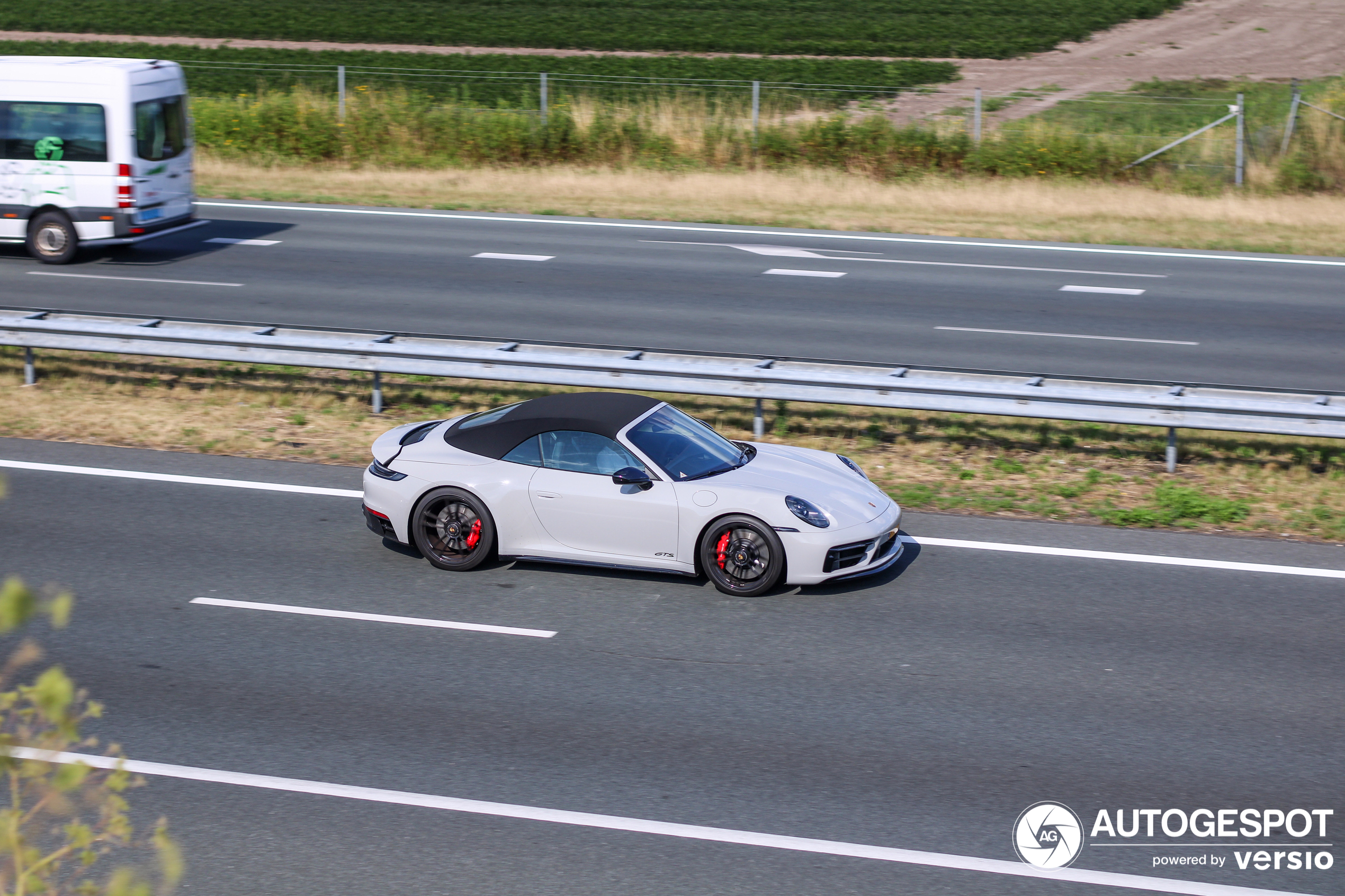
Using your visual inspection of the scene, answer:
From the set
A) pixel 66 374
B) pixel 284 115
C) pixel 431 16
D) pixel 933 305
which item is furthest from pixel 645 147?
pixel 431 16

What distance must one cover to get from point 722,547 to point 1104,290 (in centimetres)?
1186

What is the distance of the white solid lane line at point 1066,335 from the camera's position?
15922 millimetres

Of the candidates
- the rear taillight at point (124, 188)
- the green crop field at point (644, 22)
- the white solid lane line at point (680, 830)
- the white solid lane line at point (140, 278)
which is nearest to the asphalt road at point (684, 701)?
the white solid lane line at point (680, 830)

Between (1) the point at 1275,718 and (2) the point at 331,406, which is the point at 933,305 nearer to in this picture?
(2) the point at 331,406

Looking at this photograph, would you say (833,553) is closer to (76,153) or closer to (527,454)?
(527,454)

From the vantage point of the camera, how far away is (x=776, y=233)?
2314 centimetres

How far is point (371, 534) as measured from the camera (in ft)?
33.2

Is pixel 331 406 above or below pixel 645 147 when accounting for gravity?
below

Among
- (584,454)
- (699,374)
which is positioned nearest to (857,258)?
(699,374)

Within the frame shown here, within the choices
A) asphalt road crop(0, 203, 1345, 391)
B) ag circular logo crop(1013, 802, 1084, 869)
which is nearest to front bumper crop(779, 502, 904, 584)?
ag circular logo crop(1013, 802, 1084, 869)

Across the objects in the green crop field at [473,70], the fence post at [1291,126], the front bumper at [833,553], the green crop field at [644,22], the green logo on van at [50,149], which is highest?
the green crop field at [644,22]

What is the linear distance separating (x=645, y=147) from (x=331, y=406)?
699 inches

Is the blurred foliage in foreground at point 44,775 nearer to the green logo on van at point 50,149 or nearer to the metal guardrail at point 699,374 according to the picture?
the metal guardrail at point 699,374

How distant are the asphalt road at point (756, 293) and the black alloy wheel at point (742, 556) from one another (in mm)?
6350
